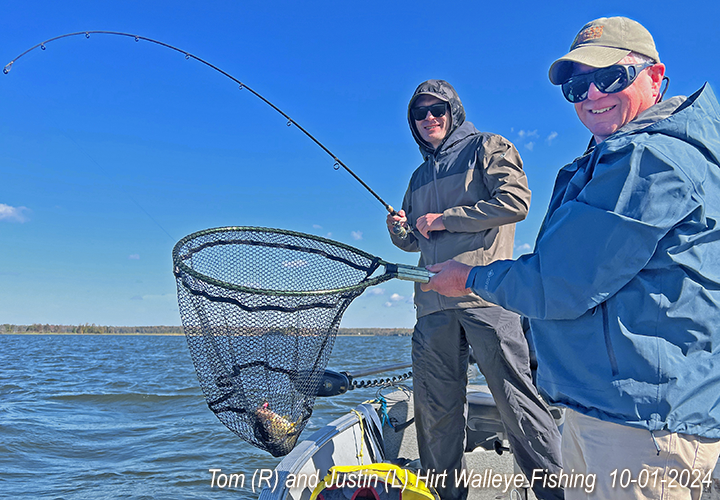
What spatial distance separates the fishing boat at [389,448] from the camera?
89.6 inches

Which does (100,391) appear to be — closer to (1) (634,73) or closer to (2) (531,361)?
(2) (531,361)

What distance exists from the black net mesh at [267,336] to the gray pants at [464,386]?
0.56 meters

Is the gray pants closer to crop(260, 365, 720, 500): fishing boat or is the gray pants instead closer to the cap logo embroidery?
crop(260, 365, 720, 500): fishing boat

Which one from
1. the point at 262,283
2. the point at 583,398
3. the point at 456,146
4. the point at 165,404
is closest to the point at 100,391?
the point at 165,404

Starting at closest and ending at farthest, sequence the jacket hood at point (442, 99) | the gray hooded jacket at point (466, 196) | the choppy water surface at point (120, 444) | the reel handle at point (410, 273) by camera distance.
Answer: the reel handle at point (410, 273), the gray hooded jacket at point (466, 196), the jacket hood at point (442, 99), the choppy water surface at point (120, 444)

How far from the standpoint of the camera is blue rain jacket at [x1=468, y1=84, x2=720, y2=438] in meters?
1.20

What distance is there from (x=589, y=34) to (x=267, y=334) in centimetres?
180

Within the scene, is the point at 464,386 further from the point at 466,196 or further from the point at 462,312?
the point at 466,196

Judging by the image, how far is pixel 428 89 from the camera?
2.87 meters

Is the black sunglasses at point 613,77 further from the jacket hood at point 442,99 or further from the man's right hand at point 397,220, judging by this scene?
the man's right hand at point 397,220

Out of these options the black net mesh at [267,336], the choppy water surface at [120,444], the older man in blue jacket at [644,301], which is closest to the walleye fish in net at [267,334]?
the black net mesh at [267,336]

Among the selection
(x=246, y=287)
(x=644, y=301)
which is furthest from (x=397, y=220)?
(x=644, y=301)

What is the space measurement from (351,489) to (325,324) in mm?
732

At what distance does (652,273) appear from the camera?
4.06ft
